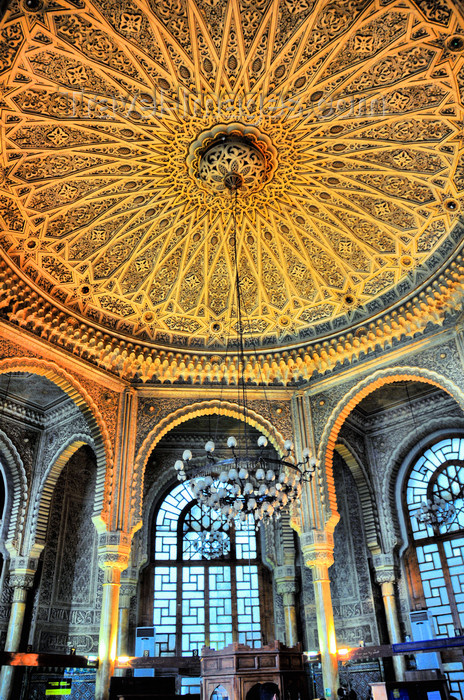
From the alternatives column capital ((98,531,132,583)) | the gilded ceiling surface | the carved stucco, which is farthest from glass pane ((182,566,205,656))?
the gilded ceiling surface

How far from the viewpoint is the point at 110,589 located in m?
9.40

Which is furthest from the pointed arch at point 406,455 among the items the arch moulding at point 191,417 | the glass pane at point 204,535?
the glass pane at point 204,535

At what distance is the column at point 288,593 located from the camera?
12.1m

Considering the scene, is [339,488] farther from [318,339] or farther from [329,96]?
[329,96]

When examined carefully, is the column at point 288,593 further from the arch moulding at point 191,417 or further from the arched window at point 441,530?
the arch moulding at point 191,417

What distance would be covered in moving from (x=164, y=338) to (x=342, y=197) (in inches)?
170

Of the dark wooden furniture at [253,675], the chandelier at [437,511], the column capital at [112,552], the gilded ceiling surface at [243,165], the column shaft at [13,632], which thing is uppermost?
the gilded ceiling surface at [243,165]

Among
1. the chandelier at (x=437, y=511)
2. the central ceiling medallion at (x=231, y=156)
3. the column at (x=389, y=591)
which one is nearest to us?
the central ceiling medallion at (x=231, y=156)

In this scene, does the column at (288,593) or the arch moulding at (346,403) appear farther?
the column at (288,593)

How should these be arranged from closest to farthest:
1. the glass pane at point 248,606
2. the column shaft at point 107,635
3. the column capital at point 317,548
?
the column shaft at point 107,635, the column capital at point 317,548, the glass pane at point 248,606

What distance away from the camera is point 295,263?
34.1 feet

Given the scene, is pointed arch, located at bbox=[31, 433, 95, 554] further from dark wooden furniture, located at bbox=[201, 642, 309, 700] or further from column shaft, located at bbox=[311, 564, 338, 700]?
column shaft, located at bbox=[311, 564, 338, 700]

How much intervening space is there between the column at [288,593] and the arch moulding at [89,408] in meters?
4.90

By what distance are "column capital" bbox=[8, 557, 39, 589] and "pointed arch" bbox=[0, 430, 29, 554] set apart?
348 mm
